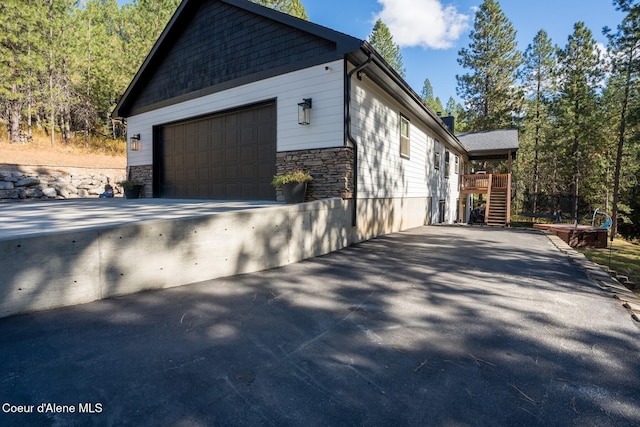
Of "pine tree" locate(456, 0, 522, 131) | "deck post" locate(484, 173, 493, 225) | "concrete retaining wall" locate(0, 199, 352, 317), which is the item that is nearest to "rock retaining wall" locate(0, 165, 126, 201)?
"concrete retaining wall" locate(0, 199, 352, 317)

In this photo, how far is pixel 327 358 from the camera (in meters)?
2.15

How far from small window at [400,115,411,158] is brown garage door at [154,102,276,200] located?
4.04 m

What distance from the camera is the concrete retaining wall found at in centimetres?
261

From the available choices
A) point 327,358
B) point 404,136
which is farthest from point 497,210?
point 327,358

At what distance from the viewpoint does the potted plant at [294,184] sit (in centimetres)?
627

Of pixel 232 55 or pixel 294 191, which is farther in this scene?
pixel 232 55

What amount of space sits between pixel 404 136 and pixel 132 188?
919 centimetres

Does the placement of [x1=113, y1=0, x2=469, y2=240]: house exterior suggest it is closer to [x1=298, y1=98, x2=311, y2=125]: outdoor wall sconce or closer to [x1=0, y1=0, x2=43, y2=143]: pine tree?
[x1=298, y1=98, x2=311, y2=125]: outdoor wall sconce

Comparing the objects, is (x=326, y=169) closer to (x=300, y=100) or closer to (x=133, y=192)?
(x=300, y=100)

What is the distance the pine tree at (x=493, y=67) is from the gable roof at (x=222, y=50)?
23020mm

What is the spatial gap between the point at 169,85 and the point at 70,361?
9822 mm

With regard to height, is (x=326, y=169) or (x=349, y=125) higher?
(x=349, y=125)

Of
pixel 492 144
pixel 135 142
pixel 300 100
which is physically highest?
pixel 492 144

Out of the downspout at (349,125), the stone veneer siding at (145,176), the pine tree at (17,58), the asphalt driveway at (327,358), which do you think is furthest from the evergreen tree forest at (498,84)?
the asphalt driveway at (327,358)
